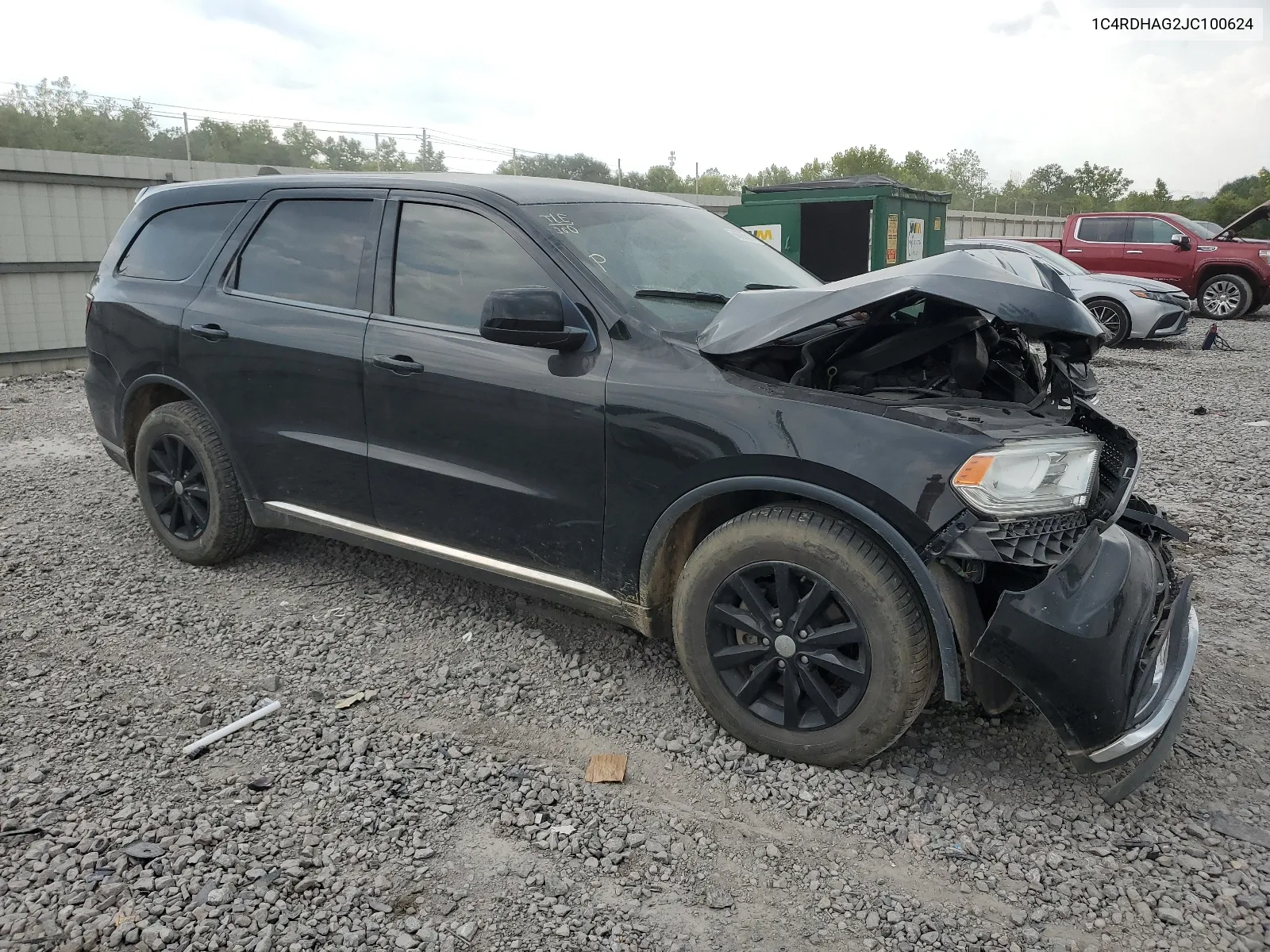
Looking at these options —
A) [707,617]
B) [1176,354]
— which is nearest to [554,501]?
[707,617]

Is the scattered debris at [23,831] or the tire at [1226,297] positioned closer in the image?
the scattered debris at [23,831]

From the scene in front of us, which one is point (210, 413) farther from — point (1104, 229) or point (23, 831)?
point (1104, 229)

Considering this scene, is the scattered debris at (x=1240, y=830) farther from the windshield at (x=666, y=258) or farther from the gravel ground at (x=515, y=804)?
the windshield at (x=666, y=258)

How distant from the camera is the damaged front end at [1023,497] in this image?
8.30 feet

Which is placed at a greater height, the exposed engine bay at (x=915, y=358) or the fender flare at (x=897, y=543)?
the exposed engine bay at (x=915, y=358)

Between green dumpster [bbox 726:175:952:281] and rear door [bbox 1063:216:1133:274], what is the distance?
13.7ft

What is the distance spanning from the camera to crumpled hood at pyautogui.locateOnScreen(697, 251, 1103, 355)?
2730 mm

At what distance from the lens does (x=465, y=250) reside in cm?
354

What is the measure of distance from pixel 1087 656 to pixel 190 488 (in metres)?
3.89

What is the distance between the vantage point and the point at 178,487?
453 centimetres

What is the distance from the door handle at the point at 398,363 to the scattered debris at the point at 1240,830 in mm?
2949

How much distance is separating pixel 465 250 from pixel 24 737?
226 centimetres

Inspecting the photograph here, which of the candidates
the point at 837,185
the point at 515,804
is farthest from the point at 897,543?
the point at 837,185

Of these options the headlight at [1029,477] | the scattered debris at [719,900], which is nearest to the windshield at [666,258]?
the headlight at [1029,477]
